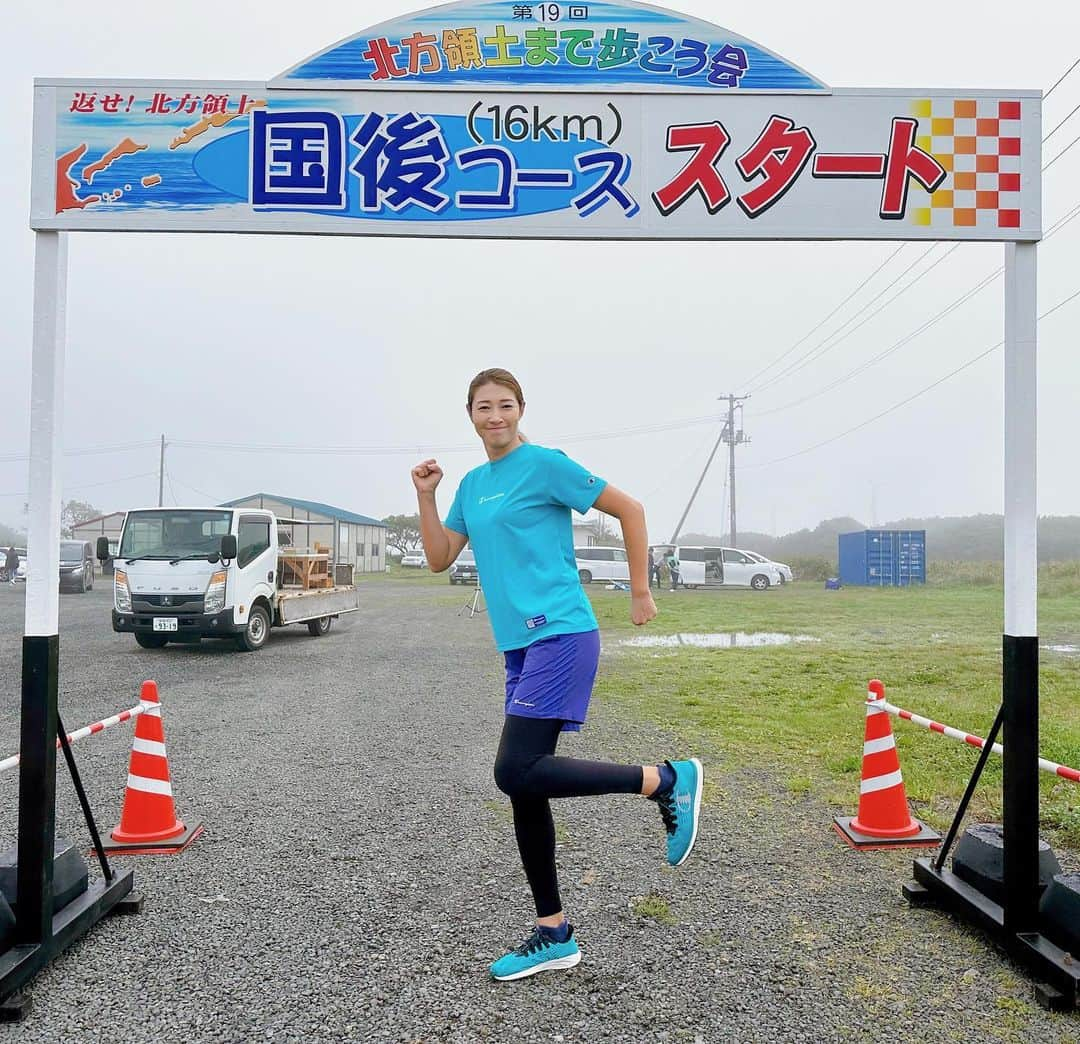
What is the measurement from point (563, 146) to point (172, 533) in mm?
10758

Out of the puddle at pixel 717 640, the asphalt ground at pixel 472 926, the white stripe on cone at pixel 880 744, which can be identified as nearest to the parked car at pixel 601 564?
the puddle at pixel 717 640

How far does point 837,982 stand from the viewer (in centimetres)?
293

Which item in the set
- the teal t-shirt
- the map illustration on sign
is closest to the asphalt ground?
the teal t-shirt

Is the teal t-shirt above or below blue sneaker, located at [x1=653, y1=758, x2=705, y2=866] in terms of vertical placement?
above

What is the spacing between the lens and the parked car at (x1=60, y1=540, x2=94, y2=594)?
92.1ft

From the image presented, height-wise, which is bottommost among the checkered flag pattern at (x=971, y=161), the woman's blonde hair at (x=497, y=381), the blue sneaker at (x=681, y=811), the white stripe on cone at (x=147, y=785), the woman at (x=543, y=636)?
the white stripe on cone at (x=147, y=785)

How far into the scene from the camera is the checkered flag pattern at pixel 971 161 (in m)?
3.39

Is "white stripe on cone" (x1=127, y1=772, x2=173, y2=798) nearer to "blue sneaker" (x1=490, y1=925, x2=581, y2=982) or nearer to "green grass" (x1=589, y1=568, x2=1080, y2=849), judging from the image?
"blue sneaker" (x1=490, y1=925, x2=581, y2=982)

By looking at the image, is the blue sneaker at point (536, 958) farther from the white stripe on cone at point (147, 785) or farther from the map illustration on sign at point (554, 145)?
the map illustration on sign at point (554, 145)

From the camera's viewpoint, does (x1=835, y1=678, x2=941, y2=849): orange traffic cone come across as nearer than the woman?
No

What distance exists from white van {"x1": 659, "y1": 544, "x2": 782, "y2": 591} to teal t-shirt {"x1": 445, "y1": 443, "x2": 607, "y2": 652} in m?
31.6

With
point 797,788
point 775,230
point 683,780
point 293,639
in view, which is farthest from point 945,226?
point 293,639

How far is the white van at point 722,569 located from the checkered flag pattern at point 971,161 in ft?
102

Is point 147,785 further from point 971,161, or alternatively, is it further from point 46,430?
point 971,161
